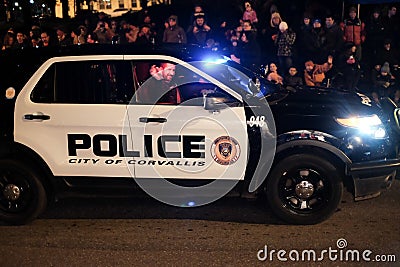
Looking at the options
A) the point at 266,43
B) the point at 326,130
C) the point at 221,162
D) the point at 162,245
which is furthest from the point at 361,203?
the point at 266,43

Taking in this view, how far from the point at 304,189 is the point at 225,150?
2.75ft

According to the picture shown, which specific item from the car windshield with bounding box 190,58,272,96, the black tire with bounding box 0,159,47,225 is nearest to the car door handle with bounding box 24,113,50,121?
the black tire with bounding box 0,159,47,225

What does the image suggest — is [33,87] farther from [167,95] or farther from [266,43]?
[266,43]

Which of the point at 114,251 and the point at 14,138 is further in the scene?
the point at 14,138

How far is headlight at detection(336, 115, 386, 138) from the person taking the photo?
16.6ft

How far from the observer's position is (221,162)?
507 centimetres

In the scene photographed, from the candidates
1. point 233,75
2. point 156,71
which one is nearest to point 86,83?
point 156,71

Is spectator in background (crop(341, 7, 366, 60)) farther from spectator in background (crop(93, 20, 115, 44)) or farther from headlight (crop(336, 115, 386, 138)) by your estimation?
headlight (crop(336, 115, 386, 138))

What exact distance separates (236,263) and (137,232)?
3.69ft

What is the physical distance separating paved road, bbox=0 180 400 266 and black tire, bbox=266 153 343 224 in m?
0.13

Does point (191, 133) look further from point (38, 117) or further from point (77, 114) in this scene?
point (38, 117)

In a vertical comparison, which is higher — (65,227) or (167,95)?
(167,95)

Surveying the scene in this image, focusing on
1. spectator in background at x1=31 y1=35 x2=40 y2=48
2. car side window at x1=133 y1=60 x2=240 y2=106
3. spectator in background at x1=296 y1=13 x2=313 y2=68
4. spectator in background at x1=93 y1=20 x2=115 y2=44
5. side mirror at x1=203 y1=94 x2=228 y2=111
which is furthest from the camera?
spectator in background at x1=31 y1=35 x2=40 y2=48

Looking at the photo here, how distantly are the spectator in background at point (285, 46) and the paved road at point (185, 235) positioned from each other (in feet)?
16.6
